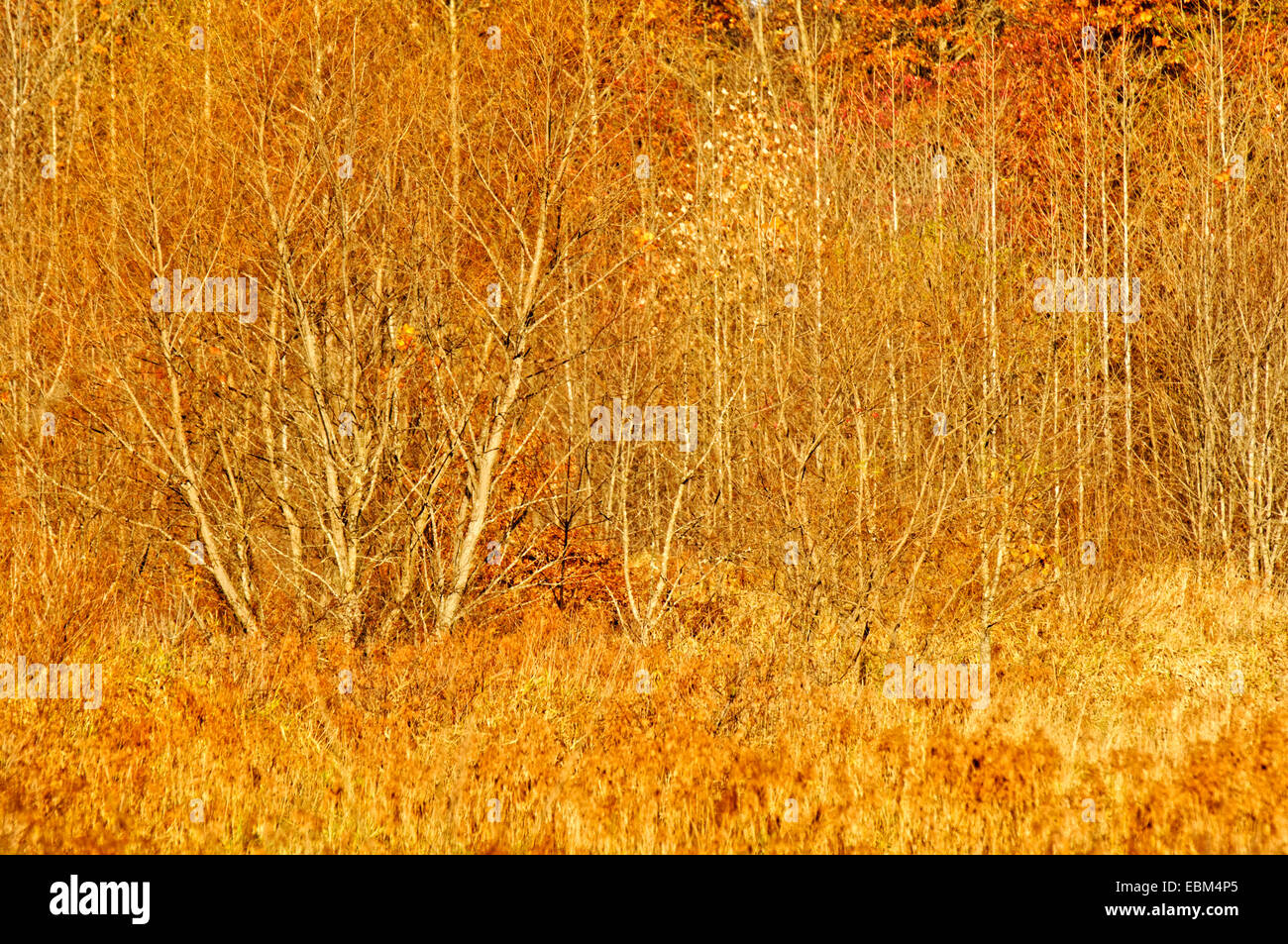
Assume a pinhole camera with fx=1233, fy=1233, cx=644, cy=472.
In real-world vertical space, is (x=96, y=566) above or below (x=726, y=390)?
below

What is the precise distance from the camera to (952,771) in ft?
25.4

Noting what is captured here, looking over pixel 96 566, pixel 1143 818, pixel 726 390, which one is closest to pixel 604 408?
pixel 726 390

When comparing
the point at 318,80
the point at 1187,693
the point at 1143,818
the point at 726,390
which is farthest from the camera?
the point at 726,390

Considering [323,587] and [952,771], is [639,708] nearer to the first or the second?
[952,771]

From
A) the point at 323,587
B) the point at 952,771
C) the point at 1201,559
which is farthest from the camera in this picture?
the point at 1201,559

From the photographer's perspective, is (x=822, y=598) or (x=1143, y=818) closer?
(x=1143, y=818)

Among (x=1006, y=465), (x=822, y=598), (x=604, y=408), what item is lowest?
(x=822, y=598)

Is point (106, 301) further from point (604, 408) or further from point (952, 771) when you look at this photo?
point (952, 771)

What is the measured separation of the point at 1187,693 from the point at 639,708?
4786 millimetres

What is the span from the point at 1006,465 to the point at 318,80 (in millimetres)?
7456

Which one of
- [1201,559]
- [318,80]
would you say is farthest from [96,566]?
[1201,559]
